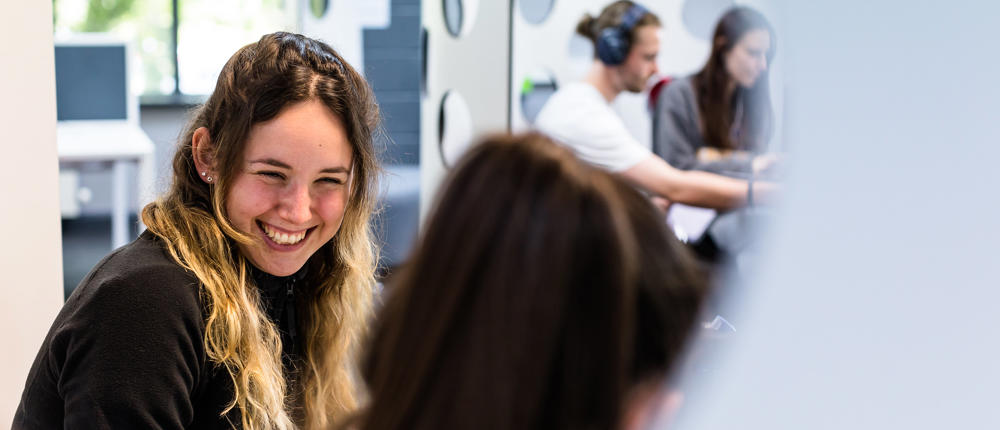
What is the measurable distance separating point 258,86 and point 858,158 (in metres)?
0.71

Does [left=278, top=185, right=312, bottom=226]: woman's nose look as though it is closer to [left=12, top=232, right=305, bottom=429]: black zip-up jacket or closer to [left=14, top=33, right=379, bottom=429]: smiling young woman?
[left=14, top=33, right=379, bottom=429]: smiling young woman

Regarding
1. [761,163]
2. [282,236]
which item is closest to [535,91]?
[761,163]

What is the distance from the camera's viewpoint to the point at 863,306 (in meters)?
0.58

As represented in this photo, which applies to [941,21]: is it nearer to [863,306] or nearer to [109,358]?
[863,306]

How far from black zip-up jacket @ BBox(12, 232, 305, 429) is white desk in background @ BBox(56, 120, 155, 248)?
9.14 ft

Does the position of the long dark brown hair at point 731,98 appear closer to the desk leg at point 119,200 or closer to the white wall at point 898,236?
the white wall at point 898,236

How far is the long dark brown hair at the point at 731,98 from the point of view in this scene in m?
2.00

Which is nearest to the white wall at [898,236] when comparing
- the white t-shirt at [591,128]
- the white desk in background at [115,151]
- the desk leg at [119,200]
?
the white t-shirt at [591,128]

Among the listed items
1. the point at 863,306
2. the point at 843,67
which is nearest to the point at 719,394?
the point at 863,306

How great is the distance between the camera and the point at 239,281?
3.67 feet

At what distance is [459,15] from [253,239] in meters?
1.70

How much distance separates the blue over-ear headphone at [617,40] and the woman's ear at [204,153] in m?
1.24

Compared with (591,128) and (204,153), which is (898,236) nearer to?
(204,153)

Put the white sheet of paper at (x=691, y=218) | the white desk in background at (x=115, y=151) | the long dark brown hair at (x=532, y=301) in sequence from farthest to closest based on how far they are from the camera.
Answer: the white desk in background at (x=115, y=151) < the white sheet of paper at (x=691, y=218) < the long dark brown hair at (x=532, y=301)
